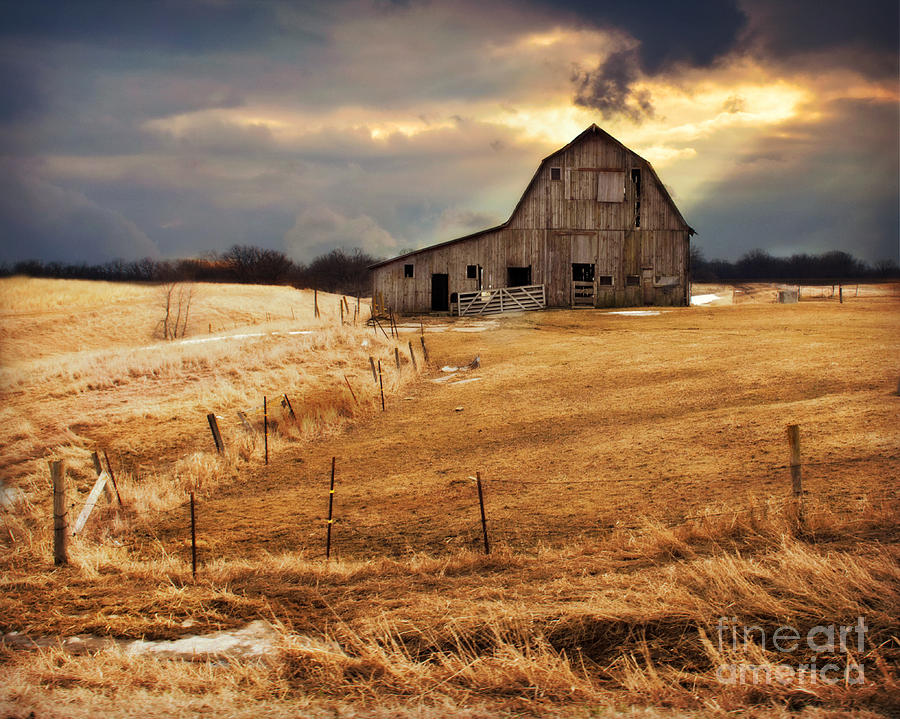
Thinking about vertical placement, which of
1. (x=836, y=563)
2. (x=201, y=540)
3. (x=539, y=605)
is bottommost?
(x=201, y=540)

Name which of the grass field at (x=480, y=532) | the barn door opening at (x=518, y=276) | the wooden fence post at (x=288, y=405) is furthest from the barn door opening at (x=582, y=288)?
the wooden fence post at (x=288, y=405)

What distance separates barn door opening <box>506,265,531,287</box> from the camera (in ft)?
129

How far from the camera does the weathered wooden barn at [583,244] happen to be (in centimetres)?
3856

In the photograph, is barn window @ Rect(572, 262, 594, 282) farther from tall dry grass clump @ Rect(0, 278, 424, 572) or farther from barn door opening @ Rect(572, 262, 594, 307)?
tall dry grass clump @ Rect(0, 278, 424, 572)

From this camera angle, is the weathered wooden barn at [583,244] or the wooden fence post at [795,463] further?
the weathered wooden barn at [583,244]

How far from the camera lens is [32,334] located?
4250 centimetres

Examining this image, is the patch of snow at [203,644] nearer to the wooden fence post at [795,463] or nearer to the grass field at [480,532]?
the grass field at [480,532]

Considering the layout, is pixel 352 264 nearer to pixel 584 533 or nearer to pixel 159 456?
pixel 159 456

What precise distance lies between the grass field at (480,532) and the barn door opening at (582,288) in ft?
47.0

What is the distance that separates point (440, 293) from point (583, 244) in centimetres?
892

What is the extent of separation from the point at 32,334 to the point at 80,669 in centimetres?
4377

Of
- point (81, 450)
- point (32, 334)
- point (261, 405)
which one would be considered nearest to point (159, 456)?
point (81, 450)

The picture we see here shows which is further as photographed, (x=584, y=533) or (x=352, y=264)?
(x=352, y=264)

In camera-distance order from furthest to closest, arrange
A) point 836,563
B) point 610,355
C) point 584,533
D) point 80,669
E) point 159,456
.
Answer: point 610,355
point 159,456
point 584,533
point 836,563
point 80,669
